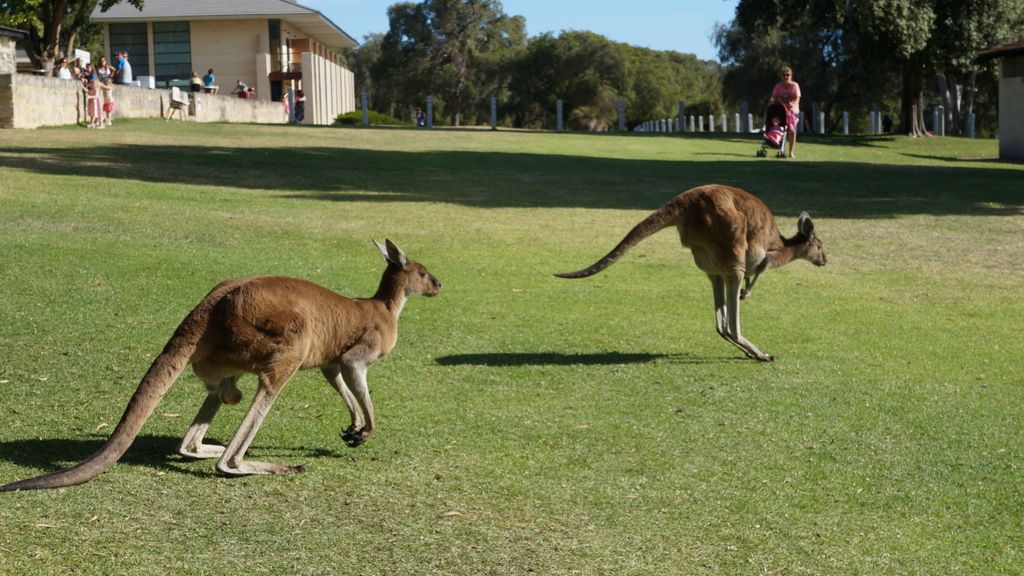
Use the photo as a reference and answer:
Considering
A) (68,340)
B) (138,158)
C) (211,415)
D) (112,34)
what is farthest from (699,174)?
(112,34)

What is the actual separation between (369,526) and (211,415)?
4.11 ft

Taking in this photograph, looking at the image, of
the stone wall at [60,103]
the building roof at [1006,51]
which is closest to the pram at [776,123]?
the building roof at [1006,51]

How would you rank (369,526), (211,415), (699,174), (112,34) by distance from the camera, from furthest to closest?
(112,34) < (699,174) < (211,415) < (369,526)

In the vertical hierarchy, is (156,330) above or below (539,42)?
below

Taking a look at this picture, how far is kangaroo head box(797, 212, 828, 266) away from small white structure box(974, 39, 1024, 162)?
28.2 m

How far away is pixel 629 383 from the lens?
28.9 ft

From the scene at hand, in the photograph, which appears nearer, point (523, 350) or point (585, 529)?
point (585, 529)

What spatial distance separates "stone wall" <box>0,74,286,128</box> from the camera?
1116 inches

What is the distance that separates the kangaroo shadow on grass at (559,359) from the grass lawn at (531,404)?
0.04 m

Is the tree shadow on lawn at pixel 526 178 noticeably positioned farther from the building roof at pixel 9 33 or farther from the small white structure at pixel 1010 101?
the small white structure at pixel 1010 101

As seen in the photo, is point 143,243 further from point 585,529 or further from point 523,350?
point 585,529

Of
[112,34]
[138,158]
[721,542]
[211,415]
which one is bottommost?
[721,542]

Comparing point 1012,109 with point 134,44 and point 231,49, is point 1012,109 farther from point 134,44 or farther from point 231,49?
point 134,44

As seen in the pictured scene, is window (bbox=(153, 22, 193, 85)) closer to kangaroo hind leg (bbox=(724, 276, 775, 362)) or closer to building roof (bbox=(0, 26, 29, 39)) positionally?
building roof (bbox=(0, 26, 29, 39))
